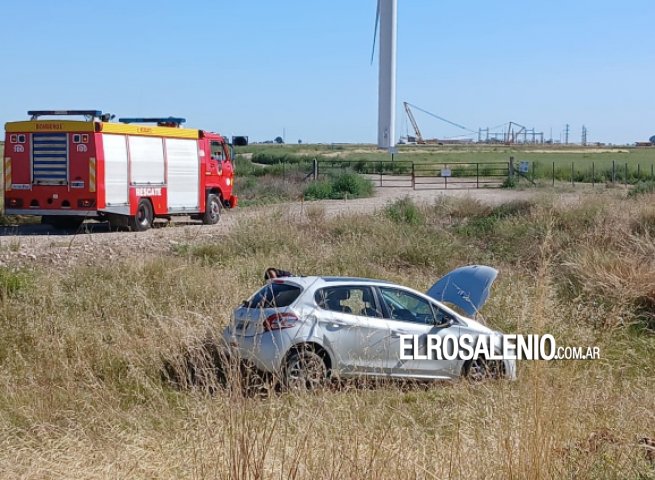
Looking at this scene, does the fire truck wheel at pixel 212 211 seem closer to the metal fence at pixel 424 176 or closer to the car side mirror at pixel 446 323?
the car side mirror at pixel 446 323

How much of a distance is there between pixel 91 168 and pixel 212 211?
21.4 feet

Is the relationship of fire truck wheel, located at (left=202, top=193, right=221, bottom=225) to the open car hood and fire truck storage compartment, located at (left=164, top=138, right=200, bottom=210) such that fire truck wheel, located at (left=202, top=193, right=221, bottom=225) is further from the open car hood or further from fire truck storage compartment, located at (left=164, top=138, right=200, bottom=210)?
the open car hood

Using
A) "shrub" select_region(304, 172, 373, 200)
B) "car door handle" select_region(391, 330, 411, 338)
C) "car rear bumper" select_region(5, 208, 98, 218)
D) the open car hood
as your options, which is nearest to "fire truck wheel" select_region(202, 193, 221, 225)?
"car rear bumper" select_region(5, 208, 98, 218)

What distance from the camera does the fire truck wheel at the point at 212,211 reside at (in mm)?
29759

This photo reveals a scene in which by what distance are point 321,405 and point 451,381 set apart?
4.70 m

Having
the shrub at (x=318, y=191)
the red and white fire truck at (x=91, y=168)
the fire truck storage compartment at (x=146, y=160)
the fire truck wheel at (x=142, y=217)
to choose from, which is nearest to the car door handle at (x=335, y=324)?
the red and white fire truck at (x=91, y=168)

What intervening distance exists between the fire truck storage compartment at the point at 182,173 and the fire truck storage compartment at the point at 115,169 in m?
2.17

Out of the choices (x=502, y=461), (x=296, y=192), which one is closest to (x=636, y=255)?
(x=502, y=461)

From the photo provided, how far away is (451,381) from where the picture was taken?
9953 millimetres

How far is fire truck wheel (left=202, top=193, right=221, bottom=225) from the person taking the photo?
97.6 feet

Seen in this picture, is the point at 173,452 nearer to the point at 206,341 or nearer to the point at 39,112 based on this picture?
the point at 206,341

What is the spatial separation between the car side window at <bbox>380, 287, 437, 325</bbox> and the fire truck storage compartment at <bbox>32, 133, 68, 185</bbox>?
1522 cm

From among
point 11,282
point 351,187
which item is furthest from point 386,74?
point 11,282

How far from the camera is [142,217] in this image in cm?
2686
